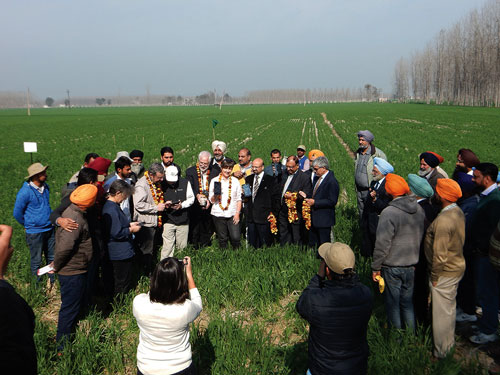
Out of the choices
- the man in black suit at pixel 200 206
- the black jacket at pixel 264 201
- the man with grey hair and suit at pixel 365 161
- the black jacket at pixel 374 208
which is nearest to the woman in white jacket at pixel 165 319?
the black jacket at pixel 374 208

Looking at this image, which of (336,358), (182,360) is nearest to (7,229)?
(182,360)

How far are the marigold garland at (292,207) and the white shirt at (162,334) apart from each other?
4.06 meters

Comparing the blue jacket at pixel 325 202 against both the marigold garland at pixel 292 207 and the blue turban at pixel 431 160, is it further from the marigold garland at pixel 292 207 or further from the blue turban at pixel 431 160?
the blue turban at pixel 431 160

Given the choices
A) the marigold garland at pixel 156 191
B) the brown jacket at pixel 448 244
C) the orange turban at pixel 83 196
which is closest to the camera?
the brown jacket at pixel 448 244

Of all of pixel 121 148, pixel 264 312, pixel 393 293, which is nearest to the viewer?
pixel 393 293

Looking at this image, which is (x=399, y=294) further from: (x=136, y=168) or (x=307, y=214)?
(x=136, y=168)

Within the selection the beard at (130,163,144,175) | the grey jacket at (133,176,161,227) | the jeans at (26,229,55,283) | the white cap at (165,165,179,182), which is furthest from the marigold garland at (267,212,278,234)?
the jeans at (26,229,55,283)

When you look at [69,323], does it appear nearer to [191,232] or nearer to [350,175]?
[191,232]

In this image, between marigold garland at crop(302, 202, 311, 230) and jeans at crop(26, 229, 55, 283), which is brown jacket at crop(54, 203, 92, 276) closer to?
jeans at crop(26, 229, 55, 283)

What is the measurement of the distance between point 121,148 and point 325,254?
85.0 ft

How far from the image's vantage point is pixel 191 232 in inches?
292

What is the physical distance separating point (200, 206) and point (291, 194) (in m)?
1.96

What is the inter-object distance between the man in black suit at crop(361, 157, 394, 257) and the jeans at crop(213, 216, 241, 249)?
2277 mm

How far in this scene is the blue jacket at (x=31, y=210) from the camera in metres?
5.45
